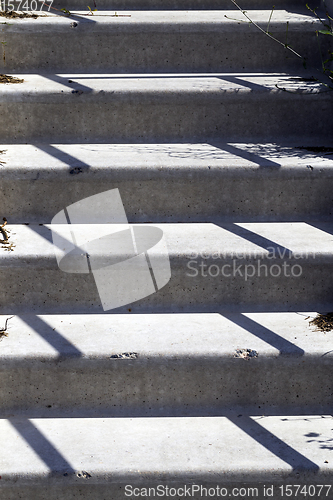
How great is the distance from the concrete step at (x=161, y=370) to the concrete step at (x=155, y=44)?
1.28 meters

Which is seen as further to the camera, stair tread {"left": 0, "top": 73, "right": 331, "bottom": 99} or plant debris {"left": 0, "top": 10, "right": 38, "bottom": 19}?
plant debris {"left": 0, "top": 10, "right": 38, "bottom": 19}

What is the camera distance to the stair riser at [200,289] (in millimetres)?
1652

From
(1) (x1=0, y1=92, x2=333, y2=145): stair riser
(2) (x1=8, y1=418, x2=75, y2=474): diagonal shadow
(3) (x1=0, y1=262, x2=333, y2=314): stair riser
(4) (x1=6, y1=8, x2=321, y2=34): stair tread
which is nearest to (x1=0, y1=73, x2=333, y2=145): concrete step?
(1) (x1=0, y1=92, x2=333, y2=145): stair riser

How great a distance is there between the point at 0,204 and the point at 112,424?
89cm

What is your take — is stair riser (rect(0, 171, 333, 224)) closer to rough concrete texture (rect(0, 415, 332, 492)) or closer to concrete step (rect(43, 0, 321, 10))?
rough concrete texture (rect(0, 415, 332, 492))

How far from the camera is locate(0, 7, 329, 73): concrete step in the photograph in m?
2.21

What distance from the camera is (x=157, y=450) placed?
1.36 metres

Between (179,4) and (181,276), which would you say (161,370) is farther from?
(179,4)

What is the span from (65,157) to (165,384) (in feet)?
3.05

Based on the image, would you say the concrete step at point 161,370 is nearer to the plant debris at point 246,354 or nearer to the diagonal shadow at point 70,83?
the plant debris at point 246,354

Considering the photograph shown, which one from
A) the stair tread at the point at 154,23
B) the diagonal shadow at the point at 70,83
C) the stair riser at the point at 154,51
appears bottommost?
the diagonal shadow at the point at 70,83

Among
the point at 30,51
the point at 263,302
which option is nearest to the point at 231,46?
the point at 30,51

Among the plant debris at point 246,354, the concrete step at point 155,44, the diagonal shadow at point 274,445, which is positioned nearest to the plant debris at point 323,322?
the plant debris at point 246,354

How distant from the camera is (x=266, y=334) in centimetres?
156
